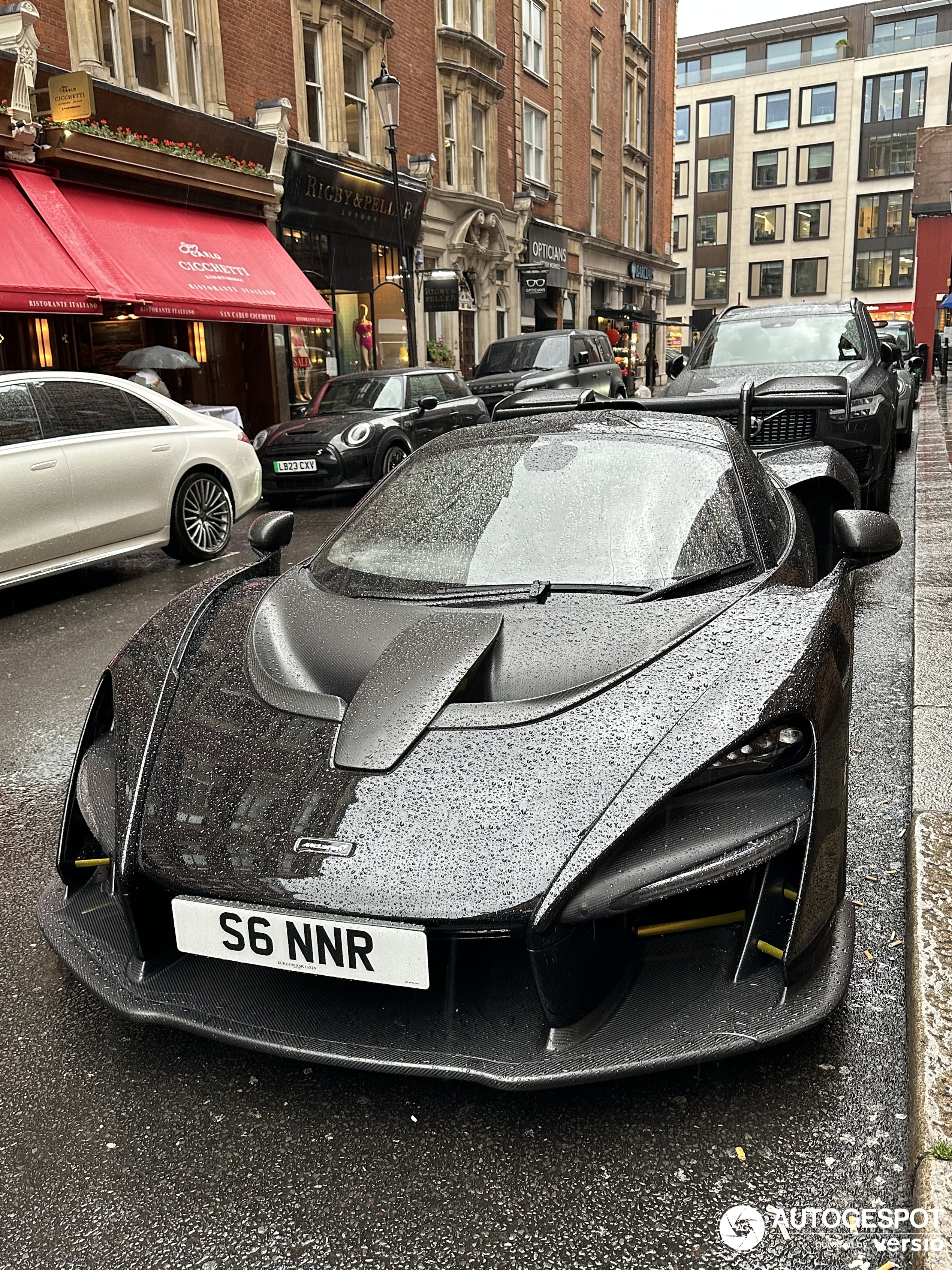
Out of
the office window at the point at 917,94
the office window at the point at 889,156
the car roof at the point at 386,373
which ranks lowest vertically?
the car roof at the point at 386,373

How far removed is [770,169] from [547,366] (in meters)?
65.1

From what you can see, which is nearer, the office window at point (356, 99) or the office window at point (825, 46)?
the office window at point (356, 99)

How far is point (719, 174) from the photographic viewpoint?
7375 cm

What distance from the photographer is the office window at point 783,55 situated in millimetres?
71312

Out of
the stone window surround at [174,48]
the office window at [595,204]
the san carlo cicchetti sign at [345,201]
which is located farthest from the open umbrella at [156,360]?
the office window at [595,204]

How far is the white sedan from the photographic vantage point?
7078mm

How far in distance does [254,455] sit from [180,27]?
35.1 feet

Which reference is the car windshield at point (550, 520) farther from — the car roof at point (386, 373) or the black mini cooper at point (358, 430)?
the car roof at point (386, 373)

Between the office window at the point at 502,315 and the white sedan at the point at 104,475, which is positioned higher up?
the office window at the point at 502,315

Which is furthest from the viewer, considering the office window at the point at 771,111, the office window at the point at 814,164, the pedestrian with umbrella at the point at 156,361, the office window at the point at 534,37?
the office window at the point at 771,111

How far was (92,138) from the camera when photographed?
45.4 ft

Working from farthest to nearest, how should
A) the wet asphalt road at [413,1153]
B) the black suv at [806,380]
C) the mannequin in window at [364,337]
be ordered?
the mannequin in window at [364,337] < the black suv at [806,380] < the wet asphalt road at [413,1153]

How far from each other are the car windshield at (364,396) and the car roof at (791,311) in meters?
4.50

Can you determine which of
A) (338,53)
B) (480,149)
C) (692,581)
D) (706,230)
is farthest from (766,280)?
(692,581)
